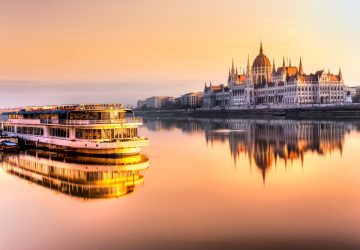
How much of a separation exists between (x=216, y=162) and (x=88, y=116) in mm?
11414

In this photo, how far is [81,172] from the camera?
1196 inches

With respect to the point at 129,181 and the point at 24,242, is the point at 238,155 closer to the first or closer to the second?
the point at 129,181

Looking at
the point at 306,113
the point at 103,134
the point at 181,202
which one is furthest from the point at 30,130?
the point at 306,113

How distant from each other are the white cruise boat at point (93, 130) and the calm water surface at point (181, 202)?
1.23 meters

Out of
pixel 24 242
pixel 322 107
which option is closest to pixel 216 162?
pixel 24 242

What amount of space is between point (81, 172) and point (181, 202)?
10.6 meters

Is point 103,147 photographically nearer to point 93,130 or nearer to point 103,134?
point 103,134

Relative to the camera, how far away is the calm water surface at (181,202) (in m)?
16.7

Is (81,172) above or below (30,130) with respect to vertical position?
below

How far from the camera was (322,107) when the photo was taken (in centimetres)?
11569

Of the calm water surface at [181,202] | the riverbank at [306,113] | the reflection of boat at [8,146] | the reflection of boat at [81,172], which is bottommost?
the calm water surface at [181,202]

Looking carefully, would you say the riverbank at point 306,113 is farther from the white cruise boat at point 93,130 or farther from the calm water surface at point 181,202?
the white cruise boat at point 93,130

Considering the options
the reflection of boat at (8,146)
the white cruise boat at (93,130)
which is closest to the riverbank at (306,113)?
the white cruise boat at (93,130)

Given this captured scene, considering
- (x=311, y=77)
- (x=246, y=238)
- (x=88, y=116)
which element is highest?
(x=311, y=77)
